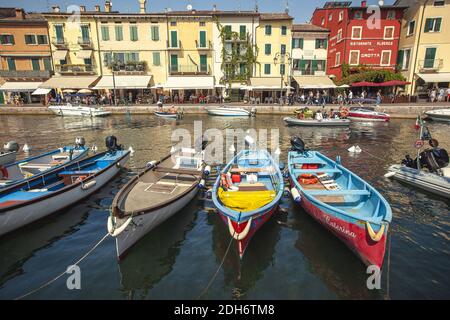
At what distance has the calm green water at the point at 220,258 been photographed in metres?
7.53

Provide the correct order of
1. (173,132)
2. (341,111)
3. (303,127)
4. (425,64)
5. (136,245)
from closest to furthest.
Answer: (136,245) → (173,132) → (303,127) → (341,111) → (425,64)

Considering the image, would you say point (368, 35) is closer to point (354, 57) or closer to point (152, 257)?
point (354, 57)

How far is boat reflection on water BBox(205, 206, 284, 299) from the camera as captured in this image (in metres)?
7.77

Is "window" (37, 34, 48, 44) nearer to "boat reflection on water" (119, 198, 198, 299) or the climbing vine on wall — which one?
the climbing vine on wall

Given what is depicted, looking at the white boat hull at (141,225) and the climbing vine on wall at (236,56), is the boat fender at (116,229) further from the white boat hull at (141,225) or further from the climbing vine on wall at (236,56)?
the climbing vine on wall at (236,56)

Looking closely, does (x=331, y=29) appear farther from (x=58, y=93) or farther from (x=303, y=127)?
(x=58, y=93)

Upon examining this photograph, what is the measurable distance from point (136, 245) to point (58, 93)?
151 feet

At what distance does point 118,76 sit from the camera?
1825 inches

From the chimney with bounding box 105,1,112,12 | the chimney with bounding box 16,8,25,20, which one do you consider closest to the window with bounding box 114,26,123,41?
the chimney with bounding box 105,1,112,12

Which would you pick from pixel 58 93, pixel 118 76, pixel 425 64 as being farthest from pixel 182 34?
pixel 425 64

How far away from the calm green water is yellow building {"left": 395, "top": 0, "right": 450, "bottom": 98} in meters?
36.3

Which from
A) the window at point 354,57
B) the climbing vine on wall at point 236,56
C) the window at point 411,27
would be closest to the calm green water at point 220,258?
the window at point 354,57

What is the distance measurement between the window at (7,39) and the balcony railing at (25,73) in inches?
174

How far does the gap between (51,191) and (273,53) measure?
42541 mm
